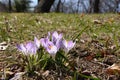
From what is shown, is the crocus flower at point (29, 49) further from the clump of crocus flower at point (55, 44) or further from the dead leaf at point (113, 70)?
the dead leaf at point (113, 70)

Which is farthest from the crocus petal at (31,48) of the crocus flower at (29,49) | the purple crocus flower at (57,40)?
the purple crocus flower at (57,40)

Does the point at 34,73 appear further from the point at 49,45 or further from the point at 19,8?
the point at 19,8

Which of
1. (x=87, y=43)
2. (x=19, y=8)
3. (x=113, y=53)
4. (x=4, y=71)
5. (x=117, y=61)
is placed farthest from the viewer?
(x=19, y=8)

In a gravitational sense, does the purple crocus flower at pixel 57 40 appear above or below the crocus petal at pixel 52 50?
above

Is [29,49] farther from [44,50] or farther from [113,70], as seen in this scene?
[113,70]

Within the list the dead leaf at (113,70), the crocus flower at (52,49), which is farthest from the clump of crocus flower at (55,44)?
the dead leaf at (113,70)

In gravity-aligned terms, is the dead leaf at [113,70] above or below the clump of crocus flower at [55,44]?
below

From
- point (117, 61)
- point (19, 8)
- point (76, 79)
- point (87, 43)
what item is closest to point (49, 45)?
point (76, 79)

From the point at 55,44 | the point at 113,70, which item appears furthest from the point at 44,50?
the point at 113,70

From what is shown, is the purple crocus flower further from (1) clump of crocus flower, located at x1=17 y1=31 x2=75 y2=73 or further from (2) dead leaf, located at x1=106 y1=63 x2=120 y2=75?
(2) dead leaf, located at x1=106 y1=63 x2=120 y2=75

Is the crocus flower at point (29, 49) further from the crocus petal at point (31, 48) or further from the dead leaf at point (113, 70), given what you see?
the dead leaf at point (113, 70)

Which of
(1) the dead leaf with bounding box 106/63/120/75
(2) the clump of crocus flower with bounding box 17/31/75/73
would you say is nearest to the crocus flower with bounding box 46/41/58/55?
(2) the clump of crocus flower with bounding box 17/31/75/73
